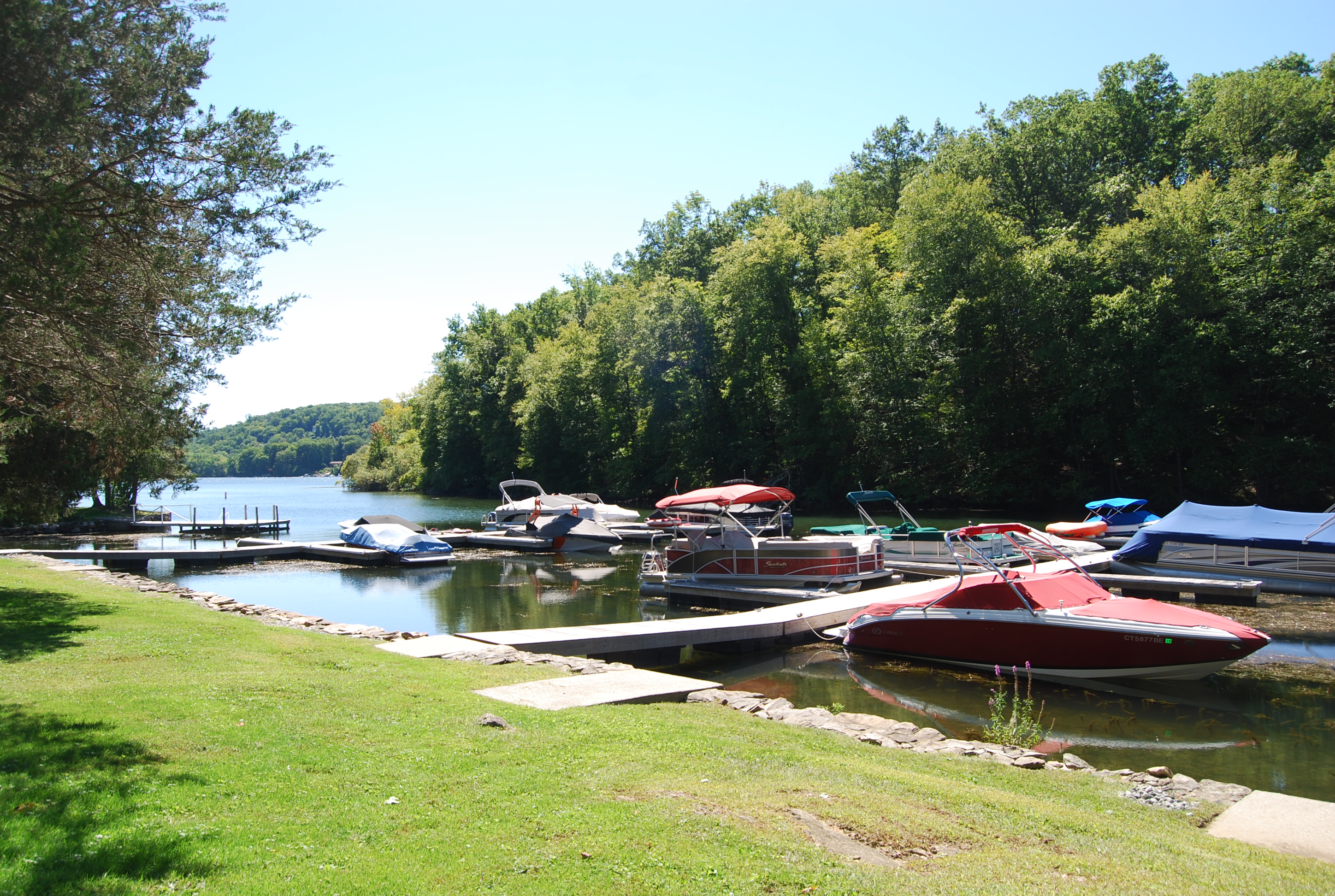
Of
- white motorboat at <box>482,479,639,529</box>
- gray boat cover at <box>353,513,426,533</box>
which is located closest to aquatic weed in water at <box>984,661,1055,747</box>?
gray boat cover at <box>353,513,426,533</box>

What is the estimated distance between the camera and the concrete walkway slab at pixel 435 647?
41.0 feet

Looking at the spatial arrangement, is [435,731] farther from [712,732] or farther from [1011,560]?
[1011,560]

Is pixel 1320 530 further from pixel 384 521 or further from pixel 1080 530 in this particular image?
pixel 384 521

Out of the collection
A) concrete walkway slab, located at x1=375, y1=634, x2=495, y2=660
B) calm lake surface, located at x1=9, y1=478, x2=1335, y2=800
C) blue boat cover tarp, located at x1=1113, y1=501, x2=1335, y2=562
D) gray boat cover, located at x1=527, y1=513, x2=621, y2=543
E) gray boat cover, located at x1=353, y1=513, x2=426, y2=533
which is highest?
blue boat cover tarp, located at x1=1113, y1=501, x2=1335, y2=562

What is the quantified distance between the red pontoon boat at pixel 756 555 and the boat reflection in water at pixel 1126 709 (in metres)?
→ 5.65

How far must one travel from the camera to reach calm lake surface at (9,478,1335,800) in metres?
10.8

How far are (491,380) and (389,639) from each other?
7673 cm

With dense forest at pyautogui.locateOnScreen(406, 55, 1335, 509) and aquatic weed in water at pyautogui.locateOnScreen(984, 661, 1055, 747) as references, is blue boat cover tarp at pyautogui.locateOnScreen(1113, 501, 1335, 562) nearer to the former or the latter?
aquatic weed in water at pyautogui.locateOnScreen(984, 661, 1055, 747)

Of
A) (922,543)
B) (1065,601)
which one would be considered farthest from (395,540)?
(1065,601)

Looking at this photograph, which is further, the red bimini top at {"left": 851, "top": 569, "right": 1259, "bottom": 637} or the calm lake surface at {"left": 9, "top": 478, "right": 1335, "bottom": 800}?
the red bimini top at {"left": 851, "top": 569, "right": 1259, "bottom": 637}

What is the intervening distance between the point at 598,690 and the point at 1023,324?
1635 inches

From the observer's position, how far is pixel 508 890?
14.2 feet

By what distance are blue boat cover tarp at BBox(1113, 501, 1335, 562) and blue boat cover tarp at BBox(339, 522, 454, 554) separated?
25.9 meters

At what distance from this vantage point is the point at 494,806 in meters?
5.54
